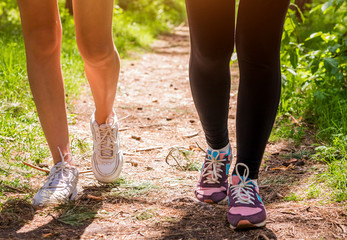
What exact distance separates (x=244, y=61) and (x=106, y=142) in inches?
38.5

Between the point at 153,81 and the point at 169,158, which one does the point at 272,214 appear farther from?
the point at 153,81

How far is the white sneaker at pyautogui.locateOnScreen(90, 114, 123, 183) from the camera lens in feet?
8.00

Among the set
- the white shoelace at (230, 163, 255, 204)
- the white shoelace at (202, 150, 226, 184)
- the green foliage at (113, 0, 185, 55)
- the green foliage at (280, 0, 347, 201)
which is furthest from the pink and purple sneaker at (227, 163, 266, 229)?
the green foliage at (113, 0, 185, 55)

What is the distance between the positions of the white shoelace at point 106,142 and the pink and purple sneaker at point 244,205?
763mm

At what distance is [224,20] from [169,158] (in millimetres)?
1454

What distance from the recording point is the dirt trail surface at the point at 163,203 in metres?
1.91

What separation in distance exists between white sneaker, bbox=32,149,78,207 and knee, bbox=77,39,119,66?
20.2 inches

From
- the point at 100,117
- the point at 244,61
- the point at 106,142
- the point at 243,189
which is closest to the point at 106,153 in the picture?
the point at 106,142

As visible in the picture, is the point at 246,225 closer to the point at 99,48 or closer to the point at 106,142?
the point at 106,142

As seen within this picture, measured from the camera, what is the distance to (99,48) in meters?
2.27

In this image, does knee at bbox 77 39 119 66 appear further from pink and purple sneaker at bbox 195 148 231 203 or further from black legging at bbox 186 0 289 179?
pink and purple sneaker at bbox 195 148 231 203

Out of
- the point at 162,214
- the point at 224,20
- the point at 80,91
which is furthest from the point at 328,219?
the point at 80,91

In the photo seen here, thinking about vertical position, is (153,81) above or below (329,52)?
below

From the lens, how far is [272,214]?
2072 mm
